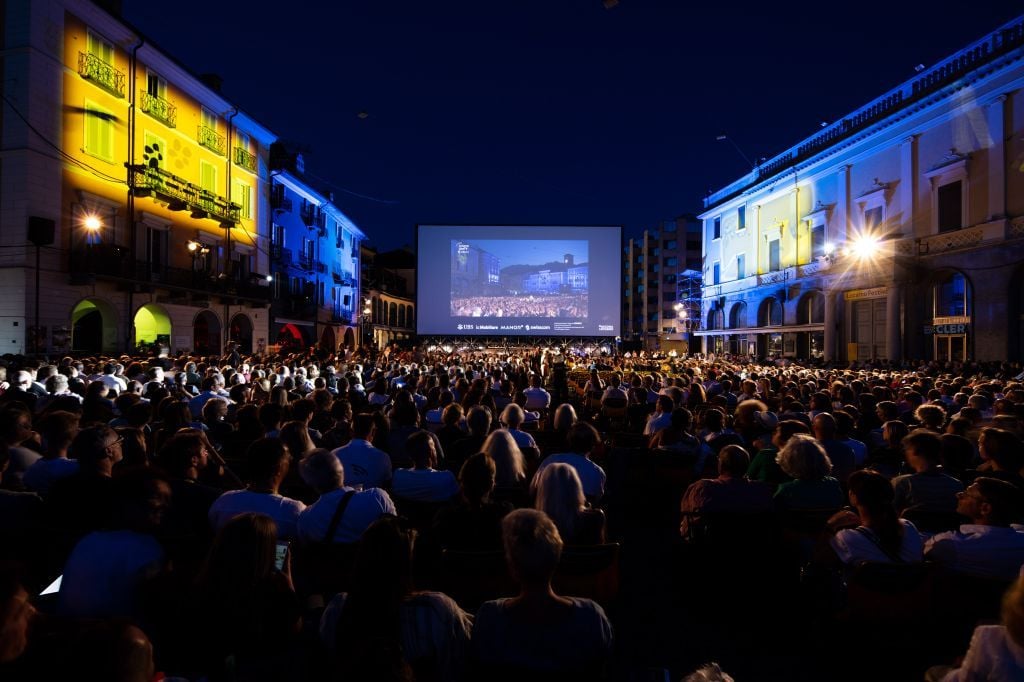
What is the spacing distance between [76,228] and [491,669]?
77.1 ft

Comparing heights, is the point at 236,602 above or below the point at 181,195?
below

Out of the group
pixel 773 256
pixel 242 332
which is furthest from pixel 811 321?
pixel 242 332

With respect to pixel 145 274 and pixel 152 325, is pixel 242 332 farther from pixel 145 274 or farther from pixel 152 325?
pixel 145 274

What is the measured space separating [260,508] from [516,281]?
2557 cm

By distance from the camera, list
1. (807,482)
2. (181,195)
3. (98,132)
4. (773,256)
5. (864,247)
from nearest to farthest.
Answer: (807,482) → (98,132) → (181,195) → (864,247) → (773,256)

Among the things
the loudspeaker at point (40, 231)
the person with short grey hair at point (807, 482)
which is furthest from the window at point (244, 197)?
the person with short grey hair at point (807, 482)

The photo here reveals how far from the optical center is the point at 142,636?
1.63 m

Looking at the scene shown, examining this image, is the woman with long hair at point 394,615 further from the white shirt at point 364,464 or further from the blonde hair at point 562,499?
the white shirt at point 364,464

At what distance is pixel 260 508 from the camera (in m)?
3.64

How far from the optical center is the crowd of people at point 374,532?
216cm

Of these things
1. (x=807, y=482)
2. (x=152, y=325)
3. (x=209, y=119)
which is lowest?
(x=807, y=482)

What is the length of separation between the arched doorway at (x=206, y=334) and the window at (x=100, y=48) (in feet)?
36.9

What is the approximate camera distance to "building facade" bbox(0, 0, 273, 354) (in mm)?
18062

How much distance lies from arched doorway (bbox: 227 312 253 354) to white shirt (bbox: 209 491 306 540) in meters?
28.4
